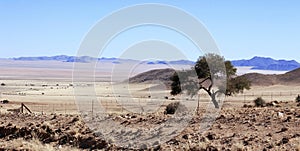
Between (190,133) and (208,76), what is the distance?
87.7ft

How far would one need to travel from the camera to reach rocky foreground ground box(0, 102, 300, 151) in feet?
61.4

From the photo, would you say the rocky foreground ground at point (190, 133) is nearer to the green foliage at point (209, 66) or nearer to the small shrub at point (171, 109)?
the small shrub at point (171, 109)

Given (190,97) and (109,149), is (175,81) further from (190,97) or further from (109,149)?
(109,149)

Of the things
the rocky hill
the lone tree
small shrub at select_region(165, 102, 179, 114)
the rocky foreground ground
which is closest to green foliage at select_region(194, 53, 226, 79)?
the lone tree

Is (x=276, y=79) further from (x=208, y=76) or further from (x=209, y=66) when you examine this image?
(x=209, y=66)

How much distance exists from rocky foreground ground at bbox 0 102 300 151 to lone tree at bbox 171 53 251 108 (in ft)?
72.4

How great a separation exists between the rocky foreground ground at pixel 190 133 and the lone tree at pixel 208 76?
72.4 ft

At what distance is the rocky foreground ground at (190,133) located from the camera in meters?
18.7

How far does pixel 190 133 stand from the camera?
21031mm

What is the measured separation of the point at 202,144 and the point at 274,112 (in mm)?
6387

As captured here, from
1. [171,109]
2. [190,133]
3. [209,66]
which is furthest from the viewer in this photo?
[209,66]

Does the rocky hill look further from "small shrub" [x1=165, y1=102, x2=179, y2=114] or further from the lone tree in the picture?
"small shrub" [x1=165, y1=102, x2=179, y2=114]

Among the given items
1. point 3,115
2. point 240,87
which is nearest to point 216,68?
point 240,87

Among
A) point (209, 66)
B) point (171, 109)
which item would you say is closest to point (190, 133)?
point (171, 109)
